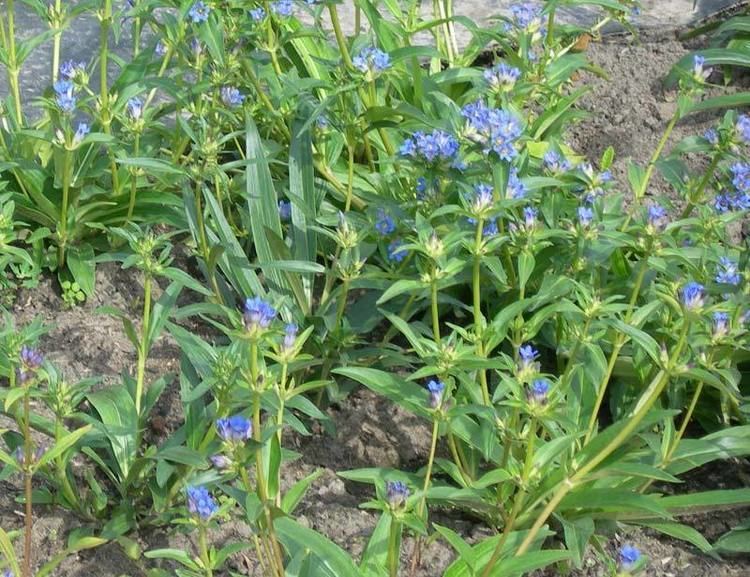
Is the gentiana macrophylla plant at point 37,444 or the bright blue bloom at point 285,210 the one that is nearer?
the gentiana macrophylla plant at point 37,444

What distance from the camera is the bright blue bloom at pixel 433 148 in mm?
2932

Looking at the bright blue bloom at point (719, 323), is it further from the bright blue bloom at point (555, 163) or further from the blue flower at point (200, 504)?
the blue flower at point (200, 504)

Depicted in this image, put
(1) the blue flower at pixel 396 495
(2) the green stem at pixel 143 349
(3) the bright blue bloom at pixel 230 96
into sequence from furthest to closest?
(3) the bright blue bloom at pixel 230 96
(2) the green stem at pixel 143 349
(1) the blue flower at pixel 396 495

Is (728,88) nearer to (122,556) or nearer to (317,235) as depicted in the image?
(317,235)

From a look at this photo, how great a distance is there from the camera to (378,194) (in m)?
3.72

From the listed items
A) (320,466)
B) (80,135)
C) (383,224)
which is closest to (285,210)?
(383,224)

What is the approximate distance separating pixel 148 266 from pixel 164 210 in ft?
2.77

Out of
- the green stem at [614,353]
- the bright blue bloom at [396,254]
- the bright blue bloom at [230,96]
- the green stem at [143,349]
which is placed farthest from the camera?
the bright blue bloom at [230,96]

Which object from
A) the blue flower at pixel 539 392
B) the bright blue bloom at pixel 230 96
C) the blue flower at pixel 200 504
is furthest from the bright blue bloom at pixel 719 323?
the bright blue bloom at pixel 230 96

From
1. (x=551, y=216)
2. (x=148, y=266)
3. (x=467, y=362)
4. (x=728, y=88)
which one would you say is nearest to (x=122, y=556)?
(x=148, y=266)

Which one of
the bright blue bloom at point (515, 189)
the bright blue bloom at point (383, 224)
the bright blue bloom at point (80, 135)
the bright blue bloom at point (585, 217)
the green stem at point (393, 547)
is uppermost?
the bright blue bloom at point (80, 135)

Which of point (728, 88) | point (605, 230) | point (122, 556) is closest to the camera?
point (122, 556)

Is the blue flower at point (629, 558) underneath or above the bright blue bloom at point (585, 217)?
underneath

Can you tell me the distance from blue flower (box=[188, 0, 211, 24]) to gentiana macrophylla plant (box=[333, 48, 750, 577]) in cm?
72
